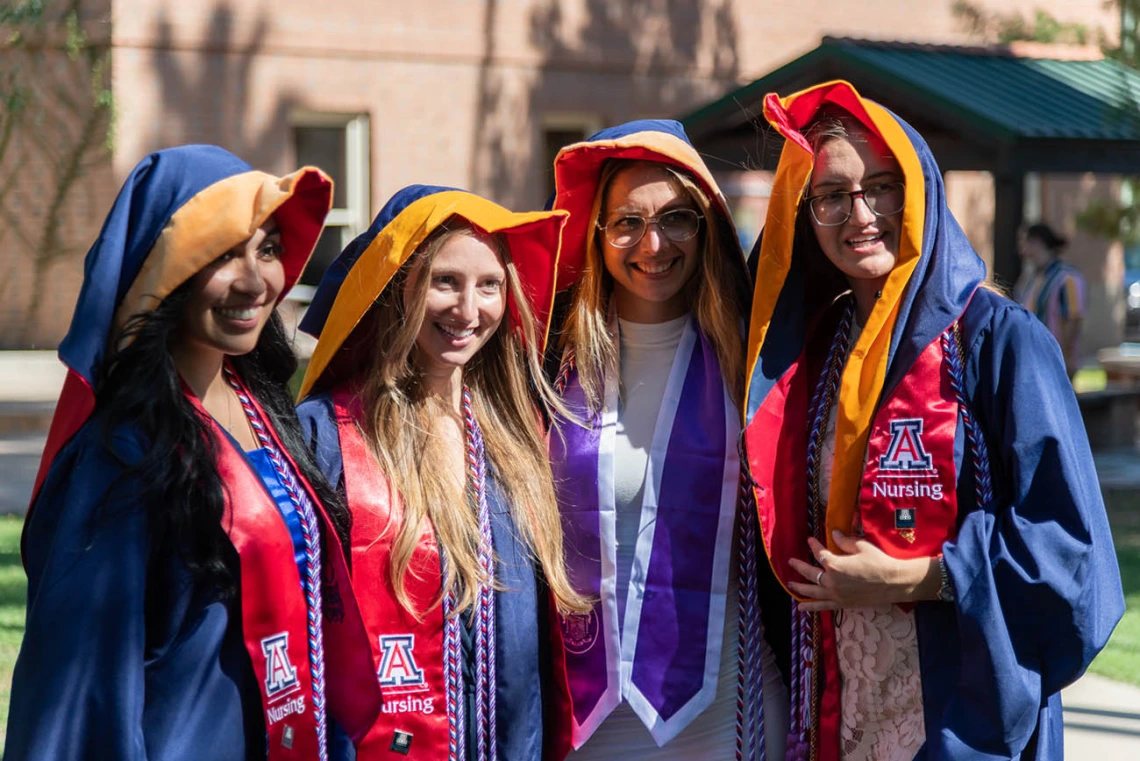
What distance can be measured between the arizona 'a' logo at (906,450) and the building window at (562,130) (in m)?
12.3

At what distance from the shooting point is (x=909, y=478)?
2646mm

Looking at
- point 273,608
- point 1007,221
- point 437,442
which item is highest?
point 1007,221

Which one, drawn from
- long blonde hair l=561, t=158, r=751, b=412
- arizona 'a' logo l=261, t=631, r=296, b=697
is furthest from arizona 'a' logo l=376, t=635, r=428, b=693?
long blonde hair l=561, t=158, r=751, b=412

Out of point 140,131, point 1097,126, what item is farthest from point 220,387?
point 140,131

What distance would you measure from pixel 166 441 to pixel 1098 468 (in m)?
9.25

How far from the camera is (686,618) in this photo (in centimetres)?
298

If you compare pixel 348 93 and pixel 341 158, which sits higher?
pixel 348 93

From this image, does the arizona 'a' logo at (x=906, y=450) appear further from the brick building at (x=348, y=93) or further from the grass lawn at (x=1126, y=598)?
the brick building at (x=348, y=93)

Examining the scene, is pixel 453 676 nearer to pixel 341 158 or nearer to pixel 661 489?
pixel 661 489

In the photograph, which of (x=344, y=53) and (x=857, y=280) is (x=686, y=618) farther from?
(x=344, y=53)

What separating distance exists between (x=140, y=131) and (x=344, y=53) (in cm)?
213

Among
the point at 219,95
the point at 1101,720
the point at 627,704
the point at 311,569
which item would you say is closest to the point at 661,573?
the point at 627,704

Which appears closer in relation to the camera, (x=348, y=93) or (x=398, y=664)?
(x=398, y=664)

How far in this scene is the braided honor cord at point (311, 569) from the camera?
2443mm
